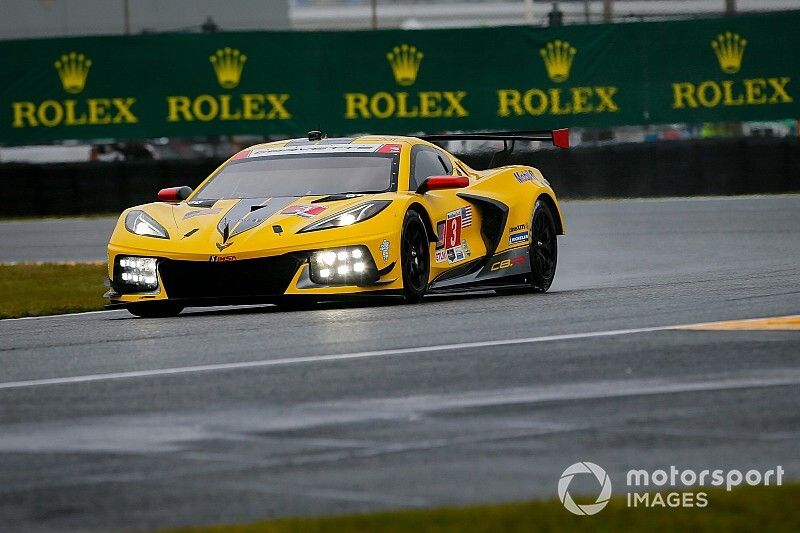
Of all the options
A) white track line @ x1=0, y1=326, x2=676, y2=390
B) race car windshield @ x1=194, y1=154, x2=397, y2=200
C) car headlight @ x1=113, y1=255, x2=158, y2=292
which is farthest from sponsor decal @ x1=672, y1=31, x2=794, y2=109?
white track line @ x1=0, y1=326, x2=676, y2=390

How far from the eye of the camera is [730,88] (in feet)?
90.0

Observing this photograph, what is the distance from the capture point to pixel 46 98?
27.1 m

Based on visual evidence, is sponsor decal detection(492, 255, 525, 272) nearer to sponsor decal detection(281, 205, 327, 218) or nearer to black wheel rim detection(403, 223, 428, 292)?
black wheel rim detection(403, 223, 428, 292)

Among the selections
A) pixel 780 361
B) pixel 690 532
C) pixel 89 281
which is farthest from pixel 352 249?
pixel 690 532

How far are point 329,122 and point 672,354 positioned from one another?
746 inches

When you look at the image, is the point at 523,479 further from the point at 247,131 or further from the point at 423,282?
the point at 247,131

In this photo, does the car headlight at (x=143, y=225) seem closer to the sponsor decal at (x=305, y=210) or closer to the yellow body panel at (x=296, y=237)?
the yellow body panel at (x=296, y=237)

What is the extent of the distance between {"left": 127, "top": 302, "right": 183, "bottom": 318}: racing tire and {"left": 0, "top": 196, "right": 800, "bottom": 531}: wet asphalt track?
219 mm

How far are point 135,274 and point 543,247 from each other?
3427mm

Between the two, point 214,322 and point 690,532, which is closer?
point 690,532

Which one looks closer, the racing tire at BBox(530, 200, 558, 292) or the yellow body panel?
the yellow body panel

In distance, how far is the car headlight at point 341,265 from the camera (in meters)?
11.5

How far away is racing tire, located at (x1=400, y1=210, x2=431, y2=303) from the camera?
11891 mm

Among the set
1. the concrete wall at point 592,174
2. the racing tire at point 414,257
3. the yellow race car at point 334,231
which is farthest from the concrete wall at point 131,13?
the racing tire at point 414,257
